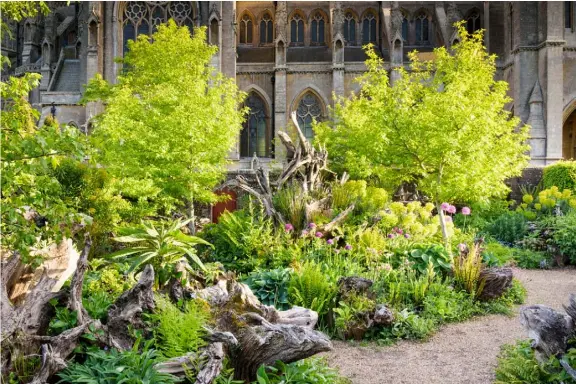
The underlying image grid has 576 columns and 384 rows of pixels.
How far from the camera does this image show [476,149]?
9.94 m

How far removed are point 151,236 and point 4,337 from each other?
3.08 meters

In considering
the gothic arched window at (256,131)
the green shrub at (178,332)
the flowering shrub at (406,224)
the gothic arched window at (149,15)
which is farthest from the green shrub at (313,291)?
the gothic arched window at (149,15)

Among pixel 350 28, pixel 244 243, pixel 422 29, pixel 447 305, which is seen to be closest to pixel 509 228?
pixel 447 305

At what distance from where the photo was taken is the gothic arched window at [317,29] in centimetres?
3306

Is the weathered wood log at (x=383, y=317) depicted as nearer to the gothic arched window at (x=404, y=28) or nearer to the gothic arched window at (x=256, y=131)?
the gothic arched window at (x=256, y=131)

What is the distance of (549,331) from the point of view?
15.5 ft

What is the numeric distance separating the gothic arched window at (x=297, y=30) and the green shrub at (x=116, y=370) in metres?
30.8

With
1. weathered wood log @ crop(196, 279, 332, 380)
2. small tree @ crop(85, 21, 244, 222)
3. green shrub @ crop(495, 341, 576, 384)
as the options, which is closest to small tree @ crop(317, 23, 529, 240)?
small tree @ crop(85, 21, 244, 222)

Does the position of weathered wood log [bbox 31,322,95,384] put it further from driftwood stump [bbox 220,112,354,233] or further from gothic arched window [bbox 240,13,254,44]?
gothic arched window [bbox 240,13,254,44]

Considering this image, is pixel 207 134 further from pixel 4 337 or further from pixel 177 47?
pixel 4 337

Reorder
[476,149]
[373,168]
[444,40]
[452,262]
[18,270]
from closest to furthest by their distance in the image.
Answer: [18,270] < [452,262] < [476,149] < [373,168] < [444,40]

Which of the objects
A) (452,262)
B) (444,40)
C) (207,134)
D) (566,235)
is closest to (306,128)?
(444,40)

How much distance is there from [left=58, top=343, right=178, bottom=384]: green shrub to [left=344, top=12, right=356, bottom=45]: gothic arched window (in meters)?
31.0

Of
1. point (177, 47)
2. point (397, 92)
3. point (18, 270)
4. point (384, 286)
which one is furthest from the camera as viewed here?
point (177, 47)
